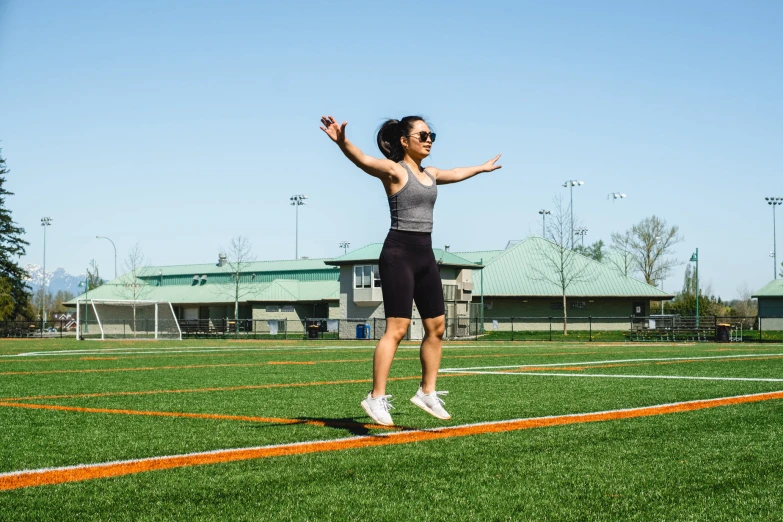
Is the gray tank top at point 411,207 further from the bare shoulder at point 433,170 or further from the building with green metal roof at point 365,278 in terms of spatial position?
the building with green metal roof at point 365,278

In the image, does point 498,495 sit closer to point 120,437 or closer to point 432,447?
point 432,447

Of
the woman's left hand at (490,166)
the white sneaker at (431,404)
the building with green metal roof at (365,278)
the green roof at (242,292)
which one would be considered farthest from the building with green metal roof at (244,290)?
the white sneaker at (431,404)

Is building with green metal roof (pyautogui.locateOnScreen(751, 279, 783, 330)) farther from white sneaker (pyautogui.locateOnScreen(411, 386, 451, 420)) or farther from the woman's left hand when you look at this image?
white sneaker (pyautogui.locateOnScreen(411, 386, 451, 420))

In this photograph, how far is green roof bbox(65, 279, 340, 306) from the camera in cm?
7769

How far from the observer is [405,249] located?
581 centimetres

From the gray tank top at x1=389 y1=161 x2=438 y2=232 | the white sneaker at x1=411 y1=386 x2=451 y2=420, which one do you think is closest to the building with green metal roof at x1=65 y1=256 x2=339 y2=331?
the white sneaker at x1=411 y1=386 x2=451 y2=420

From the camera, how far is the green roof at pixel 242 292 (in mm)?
77688

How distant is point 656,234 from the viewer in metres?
83.0

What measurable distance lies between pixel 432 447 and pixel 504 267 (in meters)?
68.7

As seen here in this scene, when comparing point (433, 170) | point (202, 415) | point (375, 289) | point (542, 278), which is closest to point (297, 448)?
point (202, 415)

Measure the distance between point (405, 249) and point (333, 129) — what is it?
2.94 feet

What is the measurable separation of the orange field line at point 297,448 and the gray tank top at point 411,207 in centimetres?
133

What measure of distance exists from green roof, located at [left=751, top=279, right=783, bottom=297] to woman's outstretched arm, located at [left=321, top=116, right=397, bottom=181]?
8048cm

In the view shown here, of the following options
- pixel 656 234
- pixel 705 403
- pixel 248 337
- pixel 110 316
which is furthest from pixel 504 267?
pixel 705 403
